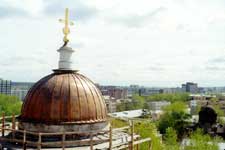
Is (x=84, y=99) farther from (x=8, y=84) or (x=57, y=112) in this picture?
(x=8, y=84)

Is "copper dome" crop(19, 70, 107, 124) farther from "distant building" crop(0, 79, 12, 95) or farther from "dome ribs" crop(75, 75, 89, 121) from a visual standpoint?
"distant building" crop(0, 79, 12, 95)

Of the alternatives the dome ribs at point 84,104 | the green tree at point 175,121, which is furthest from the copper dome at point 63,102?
the green tree at point 175,121

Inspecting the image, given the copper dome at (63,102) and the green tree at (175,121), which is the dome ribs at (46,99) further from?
the green tree at (175,121)

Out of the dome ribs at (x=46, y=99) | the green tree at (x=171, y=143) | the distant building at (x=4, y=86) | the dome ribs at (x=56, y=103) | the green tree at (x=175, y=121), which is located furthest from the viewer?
the distant building at (x=4, y=86)

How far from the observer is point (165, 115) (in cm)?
5706

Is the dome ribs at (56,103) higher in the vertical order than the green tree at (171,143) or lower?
higher

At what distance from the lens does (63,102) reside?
15.0m

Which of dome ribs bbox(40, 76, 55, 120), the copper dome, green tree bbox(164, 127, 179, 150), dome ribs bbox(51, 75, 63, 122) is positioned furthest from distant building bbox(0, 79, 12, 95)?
dome ribs bbox(51, 75, 63, 122)

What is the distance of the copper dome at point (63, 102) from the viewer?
1494 centimetres

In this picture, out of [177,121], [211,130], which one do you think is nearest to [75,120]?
[211,130]

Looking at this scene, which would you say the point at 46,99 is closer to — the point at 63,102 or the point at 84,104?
the point at 63,102

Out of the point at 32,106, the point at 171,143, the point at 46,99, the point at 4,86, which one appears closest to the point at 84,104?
the point at 46,99

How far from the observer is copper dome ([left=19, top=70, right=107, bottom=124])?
14938mm

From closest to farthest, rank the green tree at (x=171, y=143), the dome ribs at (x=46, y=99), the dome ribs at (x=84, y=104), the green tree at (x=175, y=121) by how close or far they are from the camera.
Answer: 1. the dome ribs at (x=46, y=99)
2. the dome ribs at (x=84, y=104)
3. the green tree at (x=171, y=143)
4. the green tree at (x=175, y=121)
